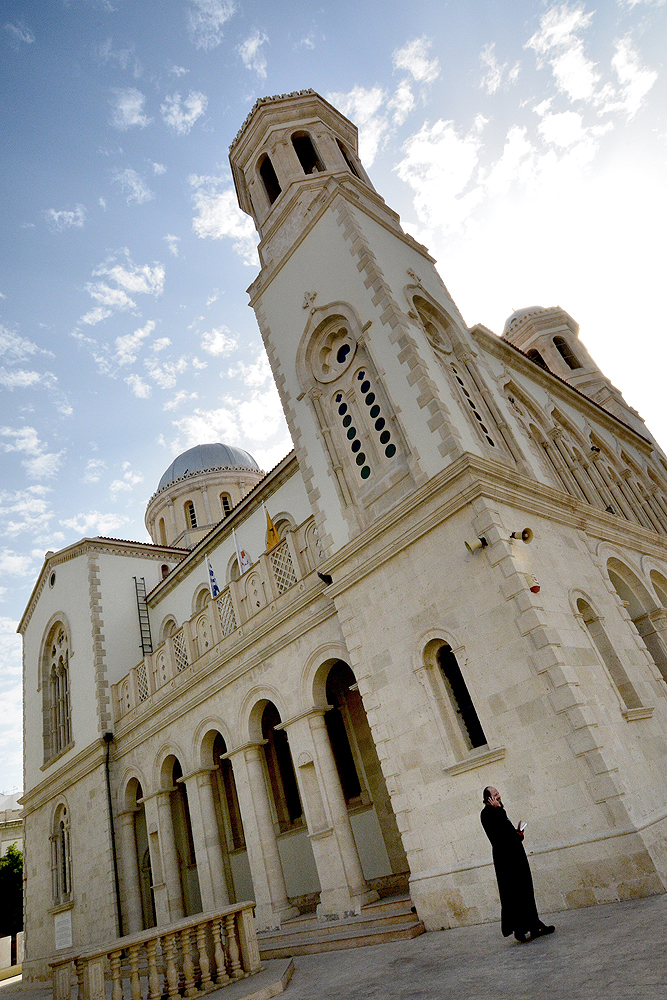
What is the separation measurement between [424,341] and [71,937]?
18.4m

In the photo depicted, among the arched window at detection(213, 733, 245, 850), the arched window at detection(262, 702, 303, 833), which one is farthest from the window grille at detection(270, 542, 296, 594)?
the arched window at detection(213, 733, 245, 850)

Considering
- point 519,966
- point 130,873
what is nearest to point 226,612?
point 130,873

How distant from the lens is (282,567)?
13.0 m

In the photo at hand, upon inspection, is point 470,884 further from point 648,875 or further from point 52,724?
point 52,724

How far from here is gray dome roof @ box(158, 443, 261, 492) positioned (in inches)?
1337

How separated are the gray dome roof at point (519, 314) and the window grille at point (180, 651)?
20263 mm

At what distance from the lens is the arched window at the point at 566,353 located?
26.9m

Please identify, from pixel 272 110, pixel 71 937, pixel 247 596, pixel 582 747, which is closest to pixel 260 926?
pixel 247 596

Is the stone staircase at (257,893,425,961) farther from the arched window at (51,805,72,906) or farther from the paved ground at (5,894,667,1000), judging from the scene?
the arched window at (51,805,72,906)

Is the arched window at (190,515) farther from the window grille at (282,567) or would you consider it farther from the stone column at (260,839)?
the stone column at (260,839)

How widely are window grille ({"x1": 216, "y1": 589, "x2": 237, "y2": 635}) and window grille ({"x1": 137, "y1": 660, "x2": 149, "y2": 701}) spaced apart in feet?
13.1

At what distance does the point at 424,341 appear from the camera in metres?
11.5

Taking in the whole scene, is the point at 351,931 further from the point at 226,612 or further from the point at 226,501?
the point at 226,501

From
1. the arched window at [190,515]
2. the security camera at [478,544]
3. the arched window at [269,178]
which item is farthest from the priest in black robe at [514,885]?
the arched window at [190,515]
